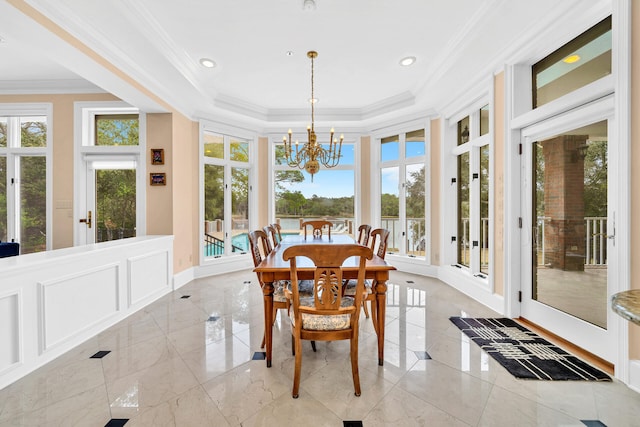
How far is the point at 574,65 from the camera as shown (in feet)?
7.71

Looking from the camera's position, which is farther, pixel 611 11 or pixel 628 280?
pixel 611 11

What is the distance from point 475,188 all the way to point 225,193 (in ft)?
13.8

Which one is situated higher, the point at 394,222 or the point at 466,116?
the point at 466,116

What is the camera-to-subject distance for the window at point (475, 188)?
363cm

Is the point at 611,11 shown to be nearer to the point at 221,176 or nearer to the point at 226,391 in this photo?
the point at 226,391

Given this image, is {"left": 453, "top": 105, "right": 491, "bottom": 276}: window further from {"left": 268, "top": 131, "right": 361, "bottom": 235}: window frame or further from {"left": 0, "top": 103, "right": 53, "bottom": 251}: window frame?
{"left": 0, "top": 103, "right": 53, "bottom": 251}: window frame

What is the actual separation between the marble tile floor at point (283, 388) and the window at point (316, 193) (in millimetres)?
3124

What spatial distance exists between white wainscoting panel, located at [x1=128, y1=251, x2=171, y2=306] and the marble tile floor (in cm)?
57

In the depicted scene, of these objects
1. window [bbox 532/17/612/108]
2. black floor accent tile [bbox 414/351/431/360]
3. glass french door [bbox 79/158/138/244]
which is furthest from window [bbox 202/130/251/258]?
window [bbox 532/17/612/108]

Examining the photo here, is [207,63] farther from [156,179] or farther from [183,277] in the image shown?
[183,277]

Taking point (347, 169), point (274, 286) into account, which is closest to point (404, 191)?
point (347, 169)

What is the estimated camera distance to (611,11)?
198cm

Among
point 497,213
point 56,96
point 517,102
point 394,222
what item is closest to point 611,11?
point 517,102

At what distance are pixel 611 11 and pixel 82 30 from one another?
4.37 m
